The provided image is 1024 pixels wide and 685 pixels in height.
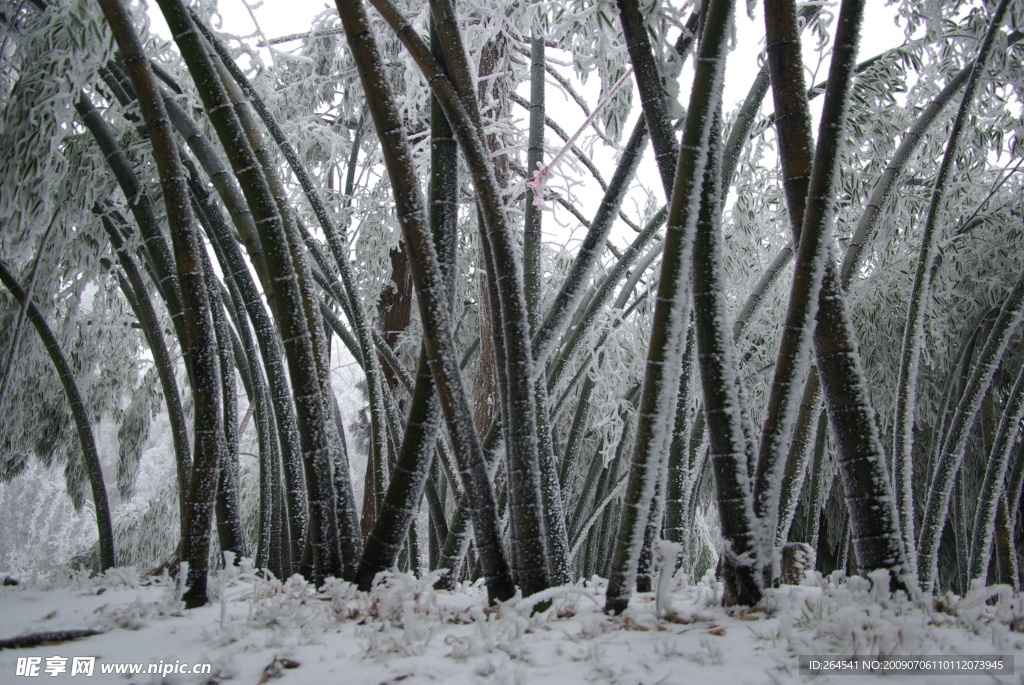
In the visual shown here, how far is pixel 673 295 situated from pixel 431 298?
0.37 metres

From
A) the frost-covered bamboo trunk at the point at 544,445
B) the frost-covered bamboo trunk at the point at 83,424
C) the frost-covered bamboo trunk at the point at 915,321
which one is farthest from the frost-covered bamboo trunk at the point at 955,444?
the frost-covered bamboo trunk at the point at 83,424

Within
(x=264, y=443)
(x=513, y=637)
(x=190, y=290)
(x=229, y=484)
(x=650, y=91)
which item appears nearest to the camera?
(x=513, y=637)

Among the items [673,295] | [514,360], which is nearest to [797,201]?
[673,295]

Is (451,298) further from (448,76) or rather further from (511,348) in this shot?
(448,76)

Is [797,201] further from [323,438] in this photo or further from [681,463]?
[323,438]

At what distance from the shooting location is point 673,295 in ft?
3.00

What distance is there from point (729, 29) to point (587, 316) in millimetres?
622

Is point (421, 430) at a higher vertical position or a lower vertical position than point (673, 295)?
lower

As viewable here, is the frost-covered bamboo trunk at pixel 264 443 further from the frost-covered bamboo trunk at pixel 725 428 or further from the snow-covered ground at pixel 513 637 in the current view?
the frost-covered bamboo trunk at pixel 725 428

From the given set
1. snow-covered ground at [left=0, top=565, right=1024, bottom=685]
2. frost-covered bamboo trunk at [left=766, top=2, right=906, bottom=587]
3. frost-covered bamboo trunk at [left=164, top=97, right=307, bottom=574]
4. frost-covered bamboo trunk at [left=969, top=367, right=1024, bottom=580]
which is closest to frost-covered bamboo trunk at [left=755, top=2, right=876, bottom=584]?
frost-covered bamboo trunk at [left=766, top=2, right=906, bottom=587]

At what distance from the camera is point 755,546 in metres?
0.91

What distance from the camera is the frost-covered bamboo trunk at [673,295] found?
2.95 ft

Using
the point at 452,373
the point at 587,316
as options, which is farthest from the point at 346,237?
the point at 452,373

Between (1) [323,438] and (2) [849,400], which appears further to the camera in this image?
(1) [323,438]
